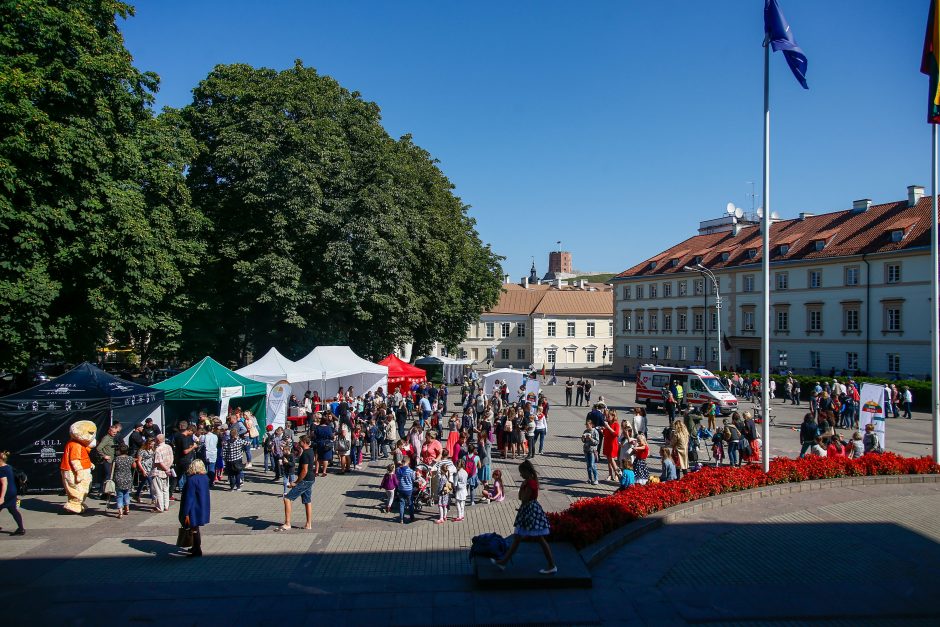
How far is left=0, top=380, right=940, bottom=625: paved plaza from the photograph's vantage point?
340 inches

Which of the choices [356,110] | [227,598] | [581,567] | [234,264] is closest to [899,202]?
[356,110]

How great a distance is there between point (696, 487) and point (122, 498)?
38.6 ft

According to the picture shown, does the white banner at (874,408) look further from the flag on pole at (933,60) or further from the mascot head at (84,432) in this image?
the mascot head at (84,432)

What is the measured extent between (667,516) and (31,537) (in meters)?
11.8

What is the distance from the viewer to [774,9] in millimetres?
14438

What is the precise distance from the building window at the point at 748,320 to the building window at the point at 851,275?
8.78 metres

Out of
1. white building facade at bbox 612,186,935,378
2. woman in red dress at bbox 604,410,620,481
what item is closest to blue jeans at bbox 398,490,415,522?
woman in red dress at bbox 604,410,620,481

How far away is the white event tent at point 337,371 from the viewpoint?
26141mm

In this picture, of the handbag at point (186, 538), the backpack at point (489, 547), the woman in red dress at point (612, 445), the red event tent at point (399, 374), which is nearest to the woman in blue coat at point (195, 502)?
the handbag at point (186, 538)

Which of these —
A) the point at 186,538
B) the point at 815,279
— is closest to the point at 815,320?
the point at 815,279

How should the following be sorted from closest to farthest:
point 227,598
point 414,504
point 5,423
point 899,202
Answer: point 227,598 < point 414,504 < point 5,423 < point 899,202

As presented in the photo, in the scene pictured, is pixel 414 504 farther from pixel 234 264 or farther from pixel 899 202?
pixel 899 202

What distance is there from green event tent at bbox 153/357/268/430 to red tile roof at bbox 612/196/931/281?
41.7 m

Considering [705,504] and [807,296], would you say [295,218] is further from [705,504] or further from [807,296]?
[807,296]
